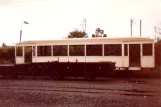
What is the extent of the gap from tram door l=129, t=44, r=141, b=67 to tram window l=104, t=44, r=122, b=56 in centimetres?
80

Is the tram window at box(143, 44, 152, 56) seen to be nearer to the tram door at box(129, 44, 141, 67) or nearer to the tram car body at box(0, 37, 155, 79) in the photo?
the tram car body at box(0, 37, 155, 79)

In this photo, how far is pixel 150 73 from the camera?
2605 cm

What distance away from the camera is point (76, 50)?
979 inches

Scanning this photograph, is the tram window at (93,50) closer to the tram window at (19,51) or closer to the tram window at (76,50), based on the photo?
the tram window at (76,50)

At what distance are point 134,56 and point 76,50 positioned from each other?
437 centimetres

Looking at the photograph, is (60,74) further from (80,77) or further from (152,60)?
(152,60)

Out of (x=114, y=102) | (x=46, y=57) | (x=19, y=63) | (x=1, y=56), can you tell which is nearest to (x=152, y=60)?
(x=46, y=57)

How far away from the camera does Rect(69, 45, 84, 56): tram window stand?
80.8 feet

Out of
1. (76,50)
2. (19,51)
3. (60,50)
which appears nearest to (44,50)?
(60,50)

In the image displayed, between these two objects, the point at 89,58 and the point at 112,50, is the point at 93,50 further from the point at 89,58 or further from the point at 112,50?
the point at 112,50

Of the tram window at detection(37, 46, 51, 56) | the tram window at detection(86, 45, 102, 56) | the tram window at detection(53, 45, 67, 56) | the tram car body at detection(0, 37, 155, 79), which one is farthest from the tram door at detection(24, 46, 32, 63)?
the tram window at detection(86, 45, 102, 56)

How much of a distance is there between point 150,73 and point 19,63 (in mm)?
10407

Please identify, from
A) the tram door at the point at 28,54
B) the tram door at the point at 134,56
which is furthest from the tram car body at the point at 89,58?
the tram door at the point at 28,54

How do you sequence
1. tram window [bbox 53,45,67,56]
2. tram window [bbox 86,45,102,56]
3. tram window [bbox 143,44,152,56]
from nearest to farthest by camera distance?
tram window [bbox 143,44,152,56], tram window [bbox 86,45,102,56], tram window [bbox 53,45,67,56]
